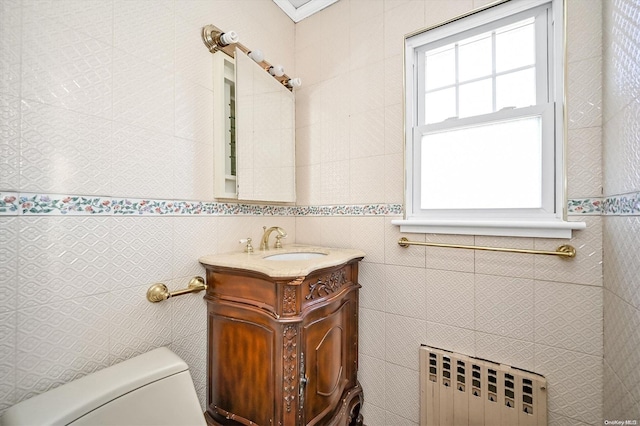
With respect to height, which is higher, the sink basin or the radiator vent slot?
the sink basin

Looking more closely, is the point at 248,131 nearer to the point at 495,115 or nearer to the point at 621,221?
the point at 495,115

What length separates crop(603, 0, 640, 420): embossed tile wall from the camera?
80 centimetres

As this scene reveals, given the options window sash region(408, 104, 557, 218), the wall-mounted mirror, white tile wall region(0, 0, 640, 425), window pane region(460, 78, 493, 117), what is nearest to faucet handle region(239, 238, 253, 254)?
white tile wall region(0, 0, 640, 425)

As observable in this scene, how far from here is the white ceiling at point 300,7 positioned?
5.67ft

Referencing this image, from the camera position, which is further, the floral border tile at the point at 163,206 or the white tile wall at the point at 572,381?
the white tile wall at the point at 572,381

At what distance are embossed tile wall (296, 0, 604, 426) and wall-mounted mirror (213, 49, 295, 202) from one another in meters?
0.26

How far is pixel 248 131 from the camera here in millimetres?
1404

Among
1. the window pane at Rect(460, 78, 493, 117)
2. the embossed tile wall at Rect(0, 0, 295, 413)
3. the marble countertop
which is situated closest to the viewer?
the embossed tile wall at Rect(0, 0, 295, 413)

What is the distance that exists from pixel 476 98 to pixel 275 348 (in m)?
1.52

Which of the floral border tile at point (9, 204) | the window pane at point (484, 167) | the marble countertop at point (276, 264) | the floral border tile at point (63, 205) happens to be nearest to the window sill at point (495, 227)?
the window pane at point (484, 167)

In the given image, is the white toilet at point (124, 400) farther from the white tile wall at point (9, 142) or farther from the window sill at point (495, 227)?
the window sill at point (495, 227)

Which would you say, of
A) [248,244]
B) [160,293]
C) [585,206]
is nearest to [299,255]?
[248,244]

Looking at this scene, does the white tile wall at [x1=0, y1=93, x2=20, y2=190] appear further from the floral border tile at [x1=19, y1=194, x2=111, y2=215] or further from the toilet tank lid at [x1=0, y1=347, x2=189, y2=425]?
the toilet tank lid at [x1=0, y1=347, x2=189, y2=425]

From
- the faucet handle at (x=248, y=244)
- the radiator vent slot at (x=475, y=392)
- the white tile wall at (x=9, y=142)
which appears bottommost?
the radiator vent slot at (x=475, y=392)
